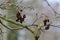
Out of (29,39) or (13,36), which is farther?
(29,39)

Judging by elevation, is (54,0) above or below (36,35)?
Result: below

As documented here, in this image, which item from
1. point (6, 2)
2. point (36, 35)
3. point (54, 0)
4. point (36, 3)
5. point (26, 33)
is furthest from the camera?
point (26, 33)

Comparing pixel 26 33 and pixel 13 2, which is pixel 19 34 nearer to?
pixel 26 33

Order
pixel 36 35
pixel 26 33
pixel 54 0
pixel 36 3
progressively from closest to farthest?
pixel 36 35 < pixel 54 0 < pixel 36 3 < pixel 26 33

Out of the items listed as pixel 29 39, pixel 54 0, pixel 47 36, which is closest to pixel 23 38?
pixel 29 39

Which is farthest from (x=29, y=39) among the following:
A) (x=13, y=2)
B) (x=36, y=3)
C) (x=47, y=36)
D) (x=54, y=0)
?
(x=13, y=2)

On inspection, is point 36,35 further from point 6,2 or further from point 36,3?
point 36,3

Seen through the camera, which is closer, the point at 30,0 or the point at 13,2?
→ the point at 13,2

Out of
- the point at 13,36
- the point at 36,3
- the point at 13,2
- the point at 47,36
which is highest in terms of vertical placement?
the point at 13,2

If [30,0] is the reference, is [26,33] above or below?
below
